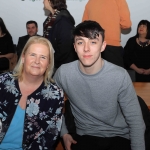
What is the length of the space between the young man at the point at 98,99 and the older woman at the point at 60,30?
3.43 ft

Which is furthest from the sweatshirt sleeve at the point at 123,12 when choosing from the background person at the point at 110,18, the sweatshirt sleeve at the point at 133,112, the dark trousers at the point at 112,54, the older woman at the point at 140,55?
the sweatshirt sleeve at the point at 133,112

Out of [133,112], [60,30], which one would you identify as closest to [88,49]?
[133,112]

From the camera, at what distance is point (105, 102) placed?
1575mm

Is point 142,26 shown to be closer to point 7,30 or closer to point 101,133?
point 7,30

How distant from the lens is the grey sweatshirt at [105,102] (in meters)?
1.52

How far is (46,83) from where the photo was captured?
1609 mm

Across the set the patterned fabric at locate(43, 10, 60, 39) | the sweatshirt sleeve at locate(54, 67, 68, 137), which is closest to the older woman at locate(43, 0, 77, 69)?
the patterned fabric at locate(43, 10, 60, 39)

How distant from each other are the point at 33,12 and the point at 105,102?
304 cm

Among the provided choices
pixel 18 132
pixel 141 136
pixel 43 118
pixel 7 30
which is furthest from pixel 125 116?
pixel 7 30

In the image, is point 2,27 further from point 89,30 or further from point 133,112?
point 133,112

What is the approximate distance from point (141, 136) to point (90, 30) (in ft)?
2.21

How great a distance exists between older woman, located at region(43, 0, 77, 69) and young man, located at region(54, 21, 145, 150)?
1.04 meters

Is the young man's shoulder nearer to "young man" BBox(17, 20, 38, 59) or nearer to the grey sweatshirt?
the grey sweatshirt

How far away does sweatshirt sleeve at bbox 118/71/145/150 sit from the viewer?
1.51m
